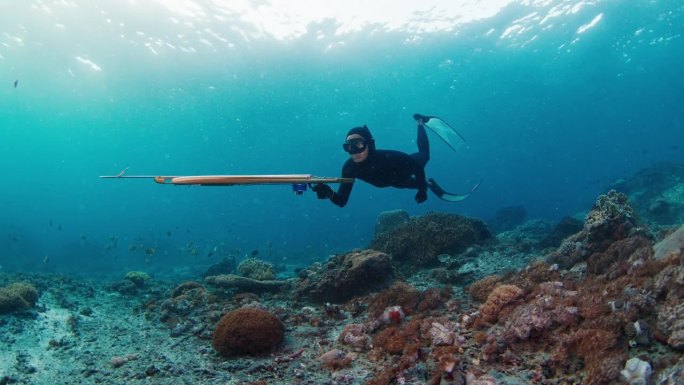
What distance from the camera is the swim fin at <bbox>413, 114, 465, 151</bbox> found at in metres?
12.2

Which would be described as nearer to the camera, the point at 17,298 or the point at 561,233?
the point at 17,298

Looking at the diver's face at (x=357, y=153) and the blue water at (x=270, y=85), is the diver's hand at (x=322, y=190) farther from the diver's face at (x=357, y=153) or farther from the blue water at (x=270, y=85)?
the blue water at (x=270, y=85)

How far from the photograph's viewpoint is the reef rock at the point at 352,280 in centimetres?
959

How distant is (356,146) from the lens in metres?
8.85

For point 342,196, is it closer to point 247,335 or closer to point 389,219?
point 247,335

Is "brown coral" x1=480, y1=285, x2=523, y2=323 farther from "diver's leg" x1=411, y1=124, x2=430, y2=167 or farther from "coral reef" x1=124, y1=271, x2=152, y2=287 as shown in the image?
"coral reef" x1=124, y1=271, x2=152, y2=287

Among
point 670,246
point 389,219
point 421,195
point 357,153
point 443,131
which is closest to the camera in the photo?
point 670,246

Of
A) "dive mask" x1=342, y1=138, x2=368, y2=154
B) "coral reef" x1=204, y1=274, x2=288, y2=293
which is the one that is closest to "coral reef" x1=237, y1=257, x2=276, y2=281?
"coral reef" x1=204, y1=274, x2=288, y2=293

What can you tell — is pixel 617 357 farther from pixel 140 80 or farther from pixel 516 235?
pixel 140 80

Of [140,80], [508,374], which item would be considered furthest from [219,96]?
[508,374]

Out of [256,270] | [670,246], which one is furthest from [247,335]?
[256,270]

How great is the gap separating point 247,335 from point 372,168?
504 centimetres

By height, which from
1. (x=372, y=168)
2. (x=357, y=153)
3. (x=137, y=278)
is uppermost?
(x=357, y=153)

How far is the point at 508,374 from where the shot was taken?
4.10m
